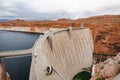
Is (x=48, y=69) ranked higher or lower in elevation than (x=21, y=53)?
lower

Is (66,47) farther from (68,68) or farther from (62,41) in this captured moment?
(68,68)

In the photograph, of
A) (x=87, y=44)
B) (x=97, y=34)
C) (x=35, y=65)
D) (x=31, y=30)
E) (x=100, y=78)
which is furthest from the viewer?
(x=31, y=30)

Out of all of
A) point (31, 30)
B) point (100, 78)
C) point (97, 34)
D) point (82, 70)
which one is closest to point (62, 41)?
point (82, 70)

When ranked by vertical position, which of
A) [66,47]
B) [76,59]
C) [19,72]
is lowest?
[19,72]

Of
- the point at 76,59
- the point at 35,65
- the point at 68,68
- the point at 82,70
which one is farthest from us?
the point at 82,70

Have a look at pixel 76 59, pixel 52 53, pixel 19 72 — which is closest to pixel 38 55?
pixel 52 53

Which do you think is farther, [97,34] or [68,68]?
[97,34]

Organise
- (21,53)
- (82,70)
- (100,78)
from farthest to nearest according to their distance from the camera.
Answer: (82,70), (21,53), (100,78)

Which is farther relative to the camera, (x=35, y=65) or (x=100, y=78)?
(x=35, y=65)

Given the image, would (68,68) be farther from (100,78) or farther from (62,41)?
(100,78)
